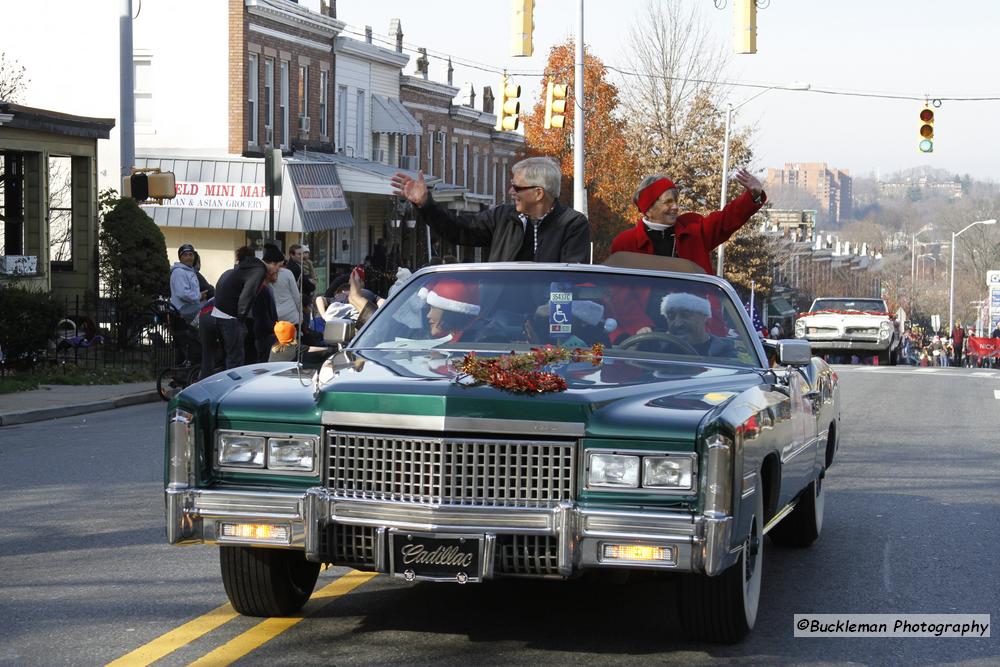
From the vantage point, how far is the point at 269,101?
39812 mm

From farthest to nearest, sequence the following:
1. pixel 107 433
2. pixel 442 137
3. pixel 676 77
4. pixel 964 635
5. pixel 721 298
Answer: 1. pixel 676 77
2. pixel 442 137
3. pixel 107 433
4. pixel 721 298
5. pixel 964 635

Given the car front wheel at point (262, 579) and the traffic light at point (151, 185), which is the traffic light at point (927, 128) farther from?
the car front wheel at point (262, 579)

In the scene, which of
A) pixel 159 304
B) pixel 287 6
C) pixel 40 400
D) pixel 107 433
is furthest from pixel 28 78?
pixel 107 433

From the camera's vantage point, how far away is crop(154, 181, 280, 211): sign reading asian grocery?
37438mm

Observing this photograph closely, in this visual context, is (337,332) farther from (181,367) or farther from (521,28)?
(521,28)

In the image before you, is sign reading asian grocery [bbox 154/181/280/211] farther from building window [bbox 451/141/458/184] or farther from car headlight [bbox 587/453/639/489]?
car headlight [bbox 587/453/639/489]

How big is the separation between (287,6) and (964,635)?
3580 centimetres

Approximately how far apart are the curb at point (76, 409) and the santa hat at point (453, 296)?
30.5 ft

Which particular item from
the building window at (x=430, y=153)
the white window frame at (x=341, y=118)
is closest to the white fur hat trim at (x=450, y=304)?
the white window frame at (x=341, y=118)

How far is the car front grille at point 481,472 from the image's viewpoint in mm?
5375

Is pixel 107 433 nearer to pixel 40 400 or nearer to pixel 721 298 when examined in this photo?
pixel 40 400

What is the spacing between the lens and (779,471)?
650 cm

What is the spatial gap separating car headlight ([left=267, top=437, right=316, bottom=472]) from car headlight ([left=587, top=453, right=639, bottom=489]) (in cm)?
105

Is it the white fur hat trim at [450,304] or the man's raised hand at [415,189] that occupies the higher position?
the man's raised hand at [415,189]
